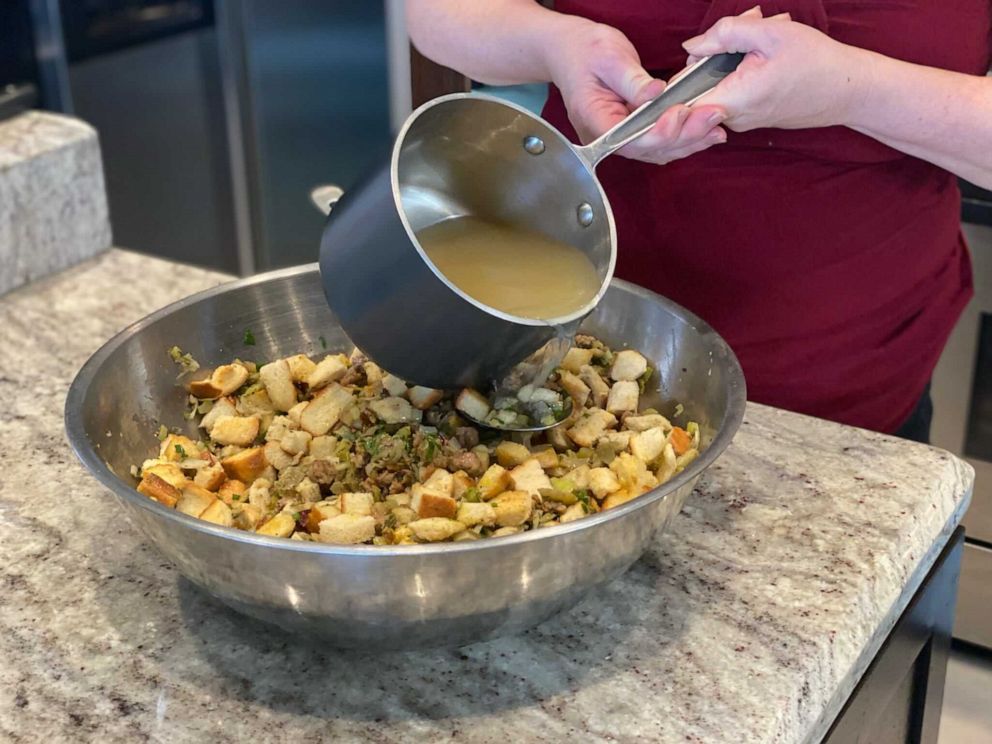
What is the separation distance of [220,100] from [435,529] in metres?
2.34

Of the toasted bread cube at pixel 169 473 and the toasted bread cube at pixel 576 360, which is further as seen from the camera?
the toasted bread cube at pixel 576 360

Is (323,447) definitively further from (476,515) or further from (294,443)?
(476,515)

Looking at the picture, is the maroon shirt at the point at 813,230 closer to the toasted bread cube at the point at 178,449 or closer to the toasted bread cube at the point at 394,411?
the toasted bread cube at the point at 394,411

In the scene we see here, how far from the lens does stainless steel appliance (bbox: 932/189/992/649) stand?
64.3 inches

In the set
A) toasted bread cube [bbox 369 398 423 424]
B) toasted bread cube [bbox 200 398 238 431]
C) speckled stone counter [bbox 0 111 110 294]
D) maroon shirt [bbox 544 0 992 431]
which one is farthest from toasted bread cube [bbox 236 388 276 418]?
speckled stone counter [bbox 0 111 110 294]

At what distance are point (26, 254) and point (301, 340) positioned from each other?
515 mm

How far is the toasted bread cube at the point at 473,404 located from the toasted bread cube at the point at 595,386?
0.12 metres

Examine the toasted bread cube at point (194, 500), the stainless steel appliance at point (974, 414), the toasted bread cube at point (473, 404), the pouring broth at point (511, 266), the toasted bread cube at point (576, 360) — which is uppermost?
the pouring broth at point (511, 266)

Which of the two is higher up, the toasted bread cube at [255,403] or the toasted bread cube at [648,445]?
the toasted bread cube at [648,445]

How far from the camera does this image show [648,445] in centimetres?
85

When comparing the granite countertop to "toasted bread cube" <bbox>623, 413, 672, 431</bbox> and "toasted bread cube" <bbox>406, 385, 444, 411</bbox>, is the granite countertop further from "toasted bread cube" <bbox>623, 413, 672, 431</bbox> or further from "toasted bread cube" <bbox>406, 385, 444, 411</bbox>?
"toasted bread cube" <bbox>406, 385, 444, 411</bbox>

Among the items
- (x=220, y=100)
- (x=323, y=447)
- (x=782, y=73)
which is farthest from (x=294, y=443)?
(x=220, y=100)

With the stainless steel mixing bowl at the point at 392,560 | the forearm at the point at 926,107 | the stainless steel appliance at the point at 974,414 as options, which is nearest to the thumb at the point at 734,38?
the forearm at the point at 926,107

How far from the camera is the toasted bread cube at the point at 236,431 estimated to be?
91 centimetres
